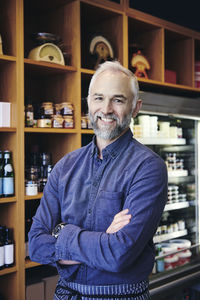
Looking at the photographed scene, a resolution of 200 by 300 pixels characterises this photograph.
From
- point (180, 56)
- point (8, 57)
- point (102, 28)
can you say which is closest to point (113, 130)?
point (8, 57)

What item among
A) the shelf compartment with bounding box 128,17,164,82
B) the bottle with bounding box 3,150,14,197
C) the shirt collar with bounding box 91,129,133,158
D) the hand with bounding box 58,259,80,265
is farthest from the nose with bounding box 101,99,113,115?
the shelf compartment with bounding box 128,17,164,82

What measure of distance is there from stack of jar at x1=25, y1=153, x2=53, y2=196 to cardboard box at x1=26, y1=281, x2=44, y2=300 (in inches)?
24.0

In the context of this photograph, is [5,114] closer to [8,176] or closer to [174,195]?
[8,176]

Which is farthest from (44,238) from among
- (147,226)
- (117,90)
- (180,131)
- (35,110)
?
(180,131)

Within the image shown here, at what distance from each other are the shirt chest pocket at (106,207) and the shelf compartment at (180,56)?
2.57 metres

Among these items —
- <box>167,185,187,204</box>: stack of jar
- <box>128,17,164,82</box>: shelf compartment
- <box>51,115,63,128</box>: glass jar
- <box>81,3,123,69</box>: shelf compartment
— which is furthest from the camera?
<box>167,185,187,204</box>: stack of jar

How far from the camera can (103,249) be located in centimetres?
135

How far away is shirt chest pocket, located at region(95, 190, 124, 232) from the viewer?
147cm

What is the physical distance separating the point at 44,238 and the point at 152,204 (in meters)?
0.47

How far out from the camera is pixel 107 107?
156cm

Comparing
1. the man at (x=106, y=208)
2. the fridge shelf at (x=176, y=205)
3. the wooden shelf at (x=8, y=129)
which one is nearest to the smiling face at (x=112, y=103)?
the man at (x=106, y=208)

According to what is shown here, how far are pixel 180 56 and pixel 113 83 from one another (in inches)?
100

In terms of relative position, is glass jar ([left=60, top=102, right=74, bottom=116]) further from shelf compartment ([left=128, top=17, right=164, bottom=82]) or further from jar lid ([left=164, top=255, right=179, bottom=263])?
jar lid ([left=164, top=255, right=179, bottom=263])

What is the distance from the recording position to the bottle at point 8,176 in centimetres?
243
